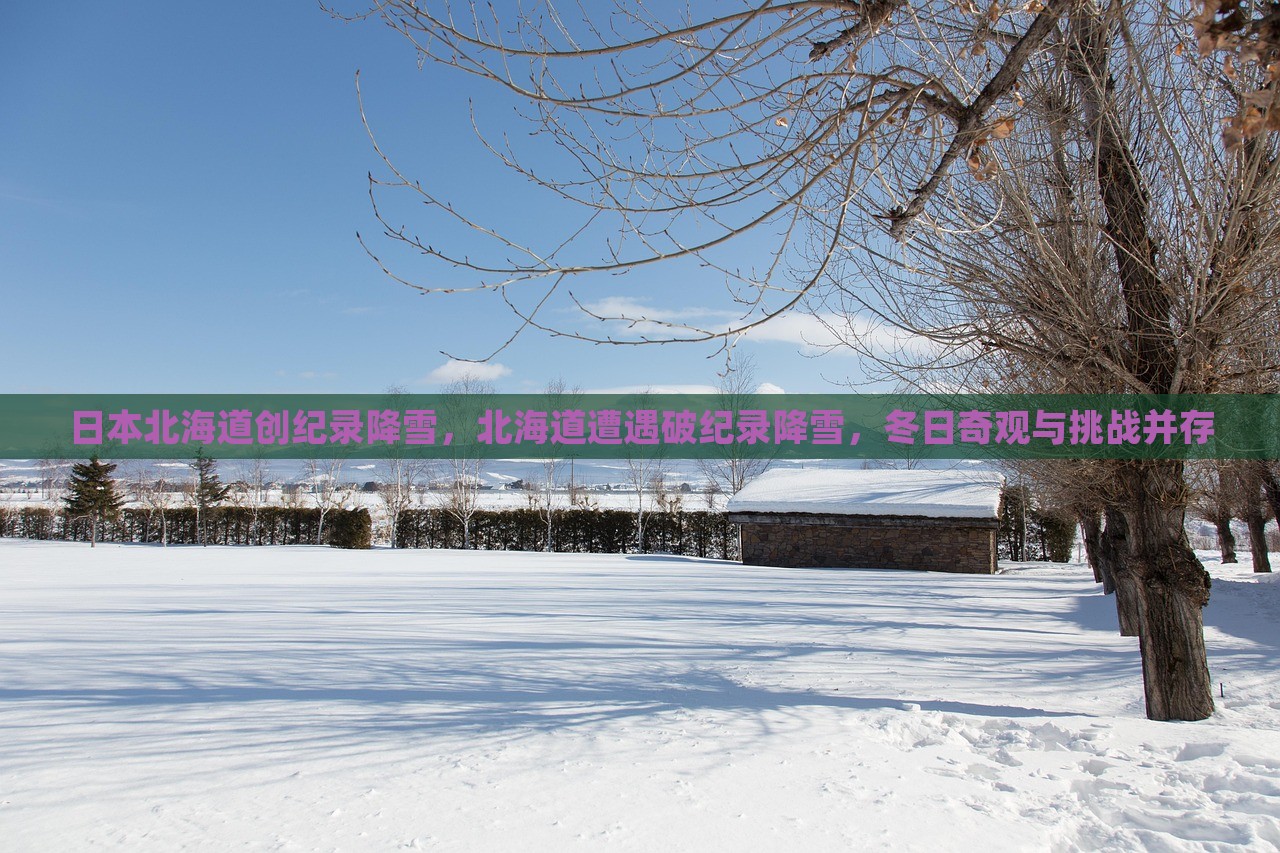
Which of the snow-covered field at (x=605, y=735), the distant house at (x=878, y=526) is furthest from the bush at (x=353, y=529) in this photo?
the snow-covered field at (x=605, y=735)

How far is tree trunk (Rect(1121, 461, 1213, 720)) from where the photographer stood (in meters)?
5.23

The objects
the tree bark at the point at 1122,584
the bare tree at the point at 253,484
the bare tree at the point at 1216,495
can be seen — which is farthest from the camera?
the bare tree at the point at 253,484

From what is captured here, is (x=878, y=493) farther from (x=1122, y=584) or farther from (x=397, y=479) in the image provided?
(x=397, y=479)

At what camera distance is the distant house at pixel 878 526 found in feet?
60.7

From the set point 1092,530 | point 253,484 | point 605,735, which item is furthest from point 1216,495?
point 253,484

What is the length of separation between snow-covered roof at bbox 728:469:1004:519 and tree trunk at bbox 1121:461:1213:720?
540 inches

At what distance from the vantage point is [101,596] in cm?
1116

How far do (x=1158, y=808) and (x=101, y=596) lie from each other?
1281cm

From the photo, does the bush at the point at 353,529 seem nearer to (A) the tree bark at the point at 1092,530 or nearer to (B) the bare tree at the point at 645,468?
(B) the bare tree at the point at 645,468

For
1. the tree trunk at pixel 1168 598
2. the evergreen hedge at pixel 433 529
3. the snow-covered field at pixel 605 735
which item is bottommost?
the evergreen hedge at pixel 433 529

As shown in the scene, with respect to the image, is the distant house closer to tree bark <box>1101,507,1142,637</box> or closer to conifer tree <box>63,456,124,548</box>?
tree bark <box>1101,507,1142,637</box>

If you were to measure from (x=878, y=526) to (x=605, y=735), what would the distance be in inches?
628

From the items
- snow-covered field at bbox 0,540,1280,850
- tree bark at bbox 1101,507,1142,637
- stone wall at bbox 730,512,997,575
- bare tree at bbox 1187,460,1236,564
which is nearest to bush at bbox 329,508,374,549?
stone wall at bbox 730,512,997,575

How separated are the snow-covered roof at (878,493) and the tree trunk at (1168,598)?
13717 mm
